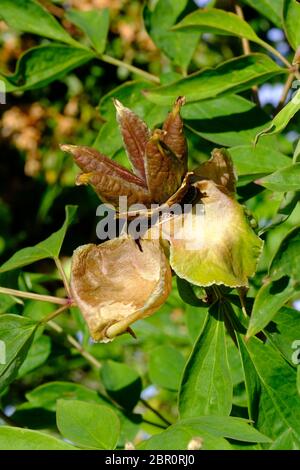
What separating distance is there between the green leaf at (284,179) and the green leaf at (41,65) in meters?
0.53

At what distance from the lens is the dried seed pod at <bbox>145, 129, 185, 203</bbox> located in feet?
2.68

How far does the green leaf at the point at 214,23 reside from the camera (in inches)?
40.8

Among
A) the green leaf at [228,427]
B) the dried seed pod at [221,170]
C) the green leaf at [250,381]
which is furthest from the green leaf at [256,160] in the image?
the green leaf at [228,427]

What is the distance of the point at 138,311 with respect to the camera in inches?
30.4

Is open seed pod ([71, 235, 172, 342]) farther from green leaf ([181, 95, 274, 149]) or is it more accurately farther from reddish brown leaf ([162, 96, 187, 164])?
green leaf ([181, 95, 274, 149])

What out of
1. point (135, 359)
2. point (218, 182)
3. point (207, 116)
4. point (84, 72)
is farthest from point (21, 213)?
point (218, 182)

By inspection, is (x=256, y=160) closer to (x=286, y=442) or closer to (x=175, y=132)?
(x=175, y=132)

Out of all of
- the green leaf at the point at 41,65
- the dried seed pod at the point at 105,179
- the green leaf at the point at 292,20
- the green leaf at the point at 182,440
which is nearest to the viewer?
the green leaf at the point at 182,440

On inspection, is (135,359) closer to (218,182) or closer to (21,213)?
(21,213)

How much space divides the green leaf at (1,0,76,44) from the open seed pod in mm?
548

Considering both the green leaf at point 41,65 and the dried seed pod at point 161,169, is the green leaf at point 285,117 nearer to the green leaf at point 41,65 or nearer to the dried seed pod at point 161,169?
the dried seed pod at point 161,169

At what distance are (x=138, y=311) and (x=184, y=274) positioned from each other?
61mm
